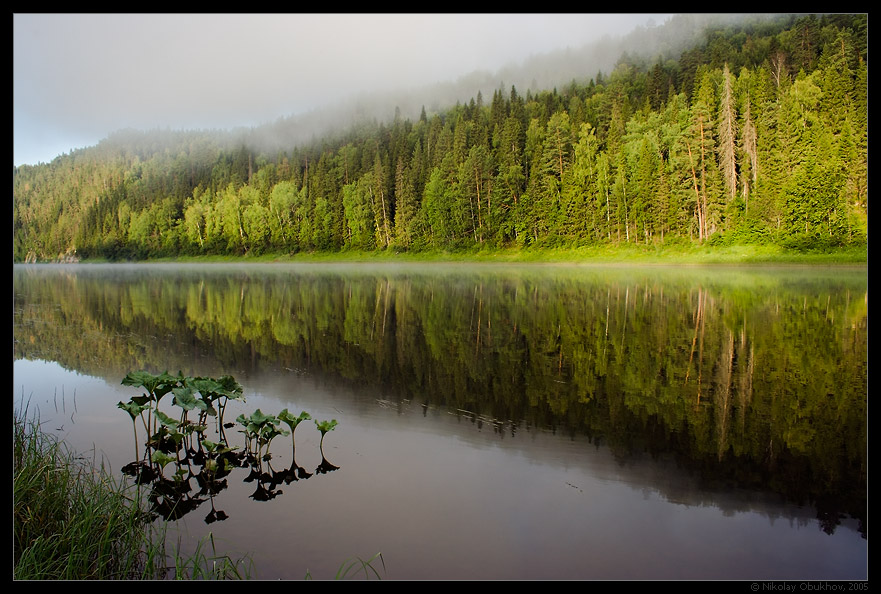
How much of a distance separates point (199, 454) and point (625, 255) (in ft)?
210

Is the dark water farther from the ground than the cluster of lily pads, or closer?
closer

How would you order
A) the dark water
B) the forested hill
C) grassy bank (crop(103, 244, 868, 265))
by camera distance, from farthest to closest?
the forested hill
grassy bank (crop(103, 244, 868, 265))
the dark water

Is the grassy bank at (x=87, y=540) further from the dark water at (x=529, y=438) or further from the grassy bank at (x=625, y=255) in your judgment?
the grassy bank at (x=625, y=255)

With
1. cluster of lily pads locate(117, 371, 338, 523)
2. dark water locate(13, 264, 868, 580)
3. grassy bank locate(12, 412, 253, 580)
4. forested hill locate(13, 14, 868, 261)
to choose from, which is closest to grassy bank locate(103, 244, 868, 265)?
forested hill locate(13, 14, 868, 261)

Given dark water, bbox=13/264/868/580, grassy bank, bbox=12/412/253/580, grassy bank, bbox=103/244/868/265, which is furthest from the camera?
grassy bank, bbox=103/244/868/265

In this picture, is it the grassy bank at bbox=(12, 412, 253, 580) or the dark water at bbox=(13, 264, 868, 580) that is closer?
the grassy bank at bbox=(12, 412, 253, 580)

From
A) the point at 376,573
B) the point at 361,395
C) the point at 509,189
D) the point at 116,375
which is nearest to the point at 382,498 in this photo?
the point at 376,573

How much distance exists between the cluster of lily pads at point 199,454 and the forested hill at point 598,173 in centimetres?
5694

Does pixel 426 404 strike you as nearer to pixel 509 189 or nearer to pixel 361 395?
pixel 361 395

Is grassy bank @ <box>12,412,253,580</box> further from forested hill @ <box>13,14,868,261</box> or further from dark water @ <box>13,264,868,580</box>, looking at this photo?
forested hill @ <box>13,14,868,261</box>

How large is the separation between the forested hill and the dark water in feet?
159

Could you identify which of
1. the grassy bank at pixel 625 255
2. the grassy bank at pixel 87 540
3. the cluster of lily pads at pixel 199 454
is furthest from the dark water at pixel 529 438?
the grassy bank at pixel 625 255

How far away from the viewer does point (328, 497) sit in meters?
6.26

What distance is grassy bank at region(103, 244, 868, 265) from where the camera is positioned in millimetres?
50938
